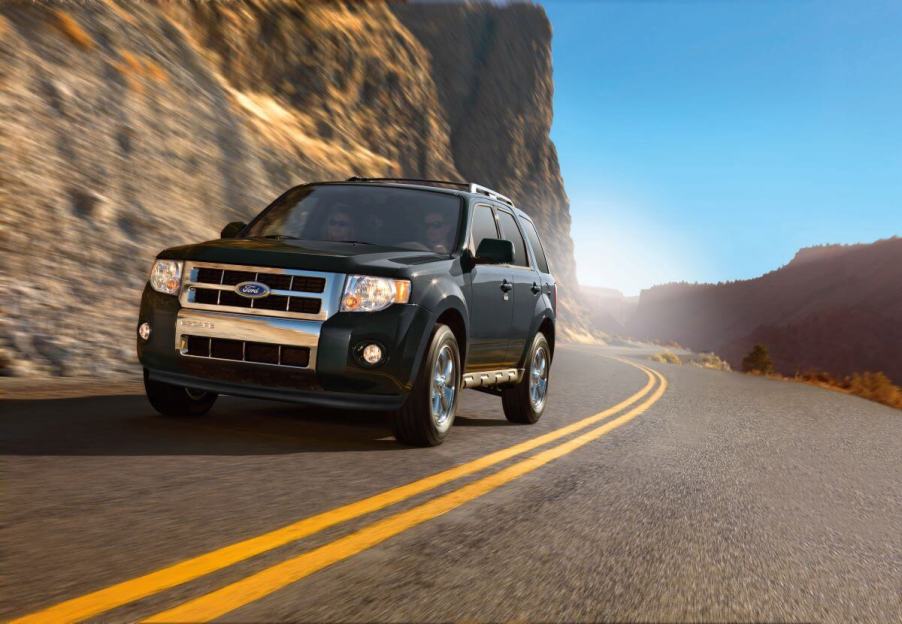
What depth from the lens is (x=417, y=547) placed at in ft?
13.0

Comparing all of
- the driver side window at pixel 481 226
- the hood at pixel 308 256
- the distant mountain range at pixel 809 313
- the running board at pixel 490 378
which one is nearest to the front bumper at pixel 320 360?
the hood at pixel 308 256

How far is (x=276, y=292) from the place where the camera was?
609 cm

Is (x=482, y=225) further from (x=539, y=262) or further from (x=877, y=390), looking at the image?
(x=877, y=390)

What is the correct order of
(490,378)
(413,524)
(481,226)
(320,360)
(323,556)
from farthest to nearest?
(481,226) < (490,378) < (320,360) < (413,524) < (323,556)

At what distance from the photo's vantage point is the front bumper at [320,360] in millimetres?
6008

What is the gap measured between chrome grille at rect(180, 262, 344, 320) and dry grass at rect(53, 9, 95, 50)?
12.5 meters

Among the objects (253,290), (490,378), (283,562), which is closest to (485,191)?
(490,378)

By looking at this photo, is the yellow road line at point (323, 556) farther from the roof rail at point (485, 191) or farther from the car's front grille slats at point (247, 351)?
the roof rail at point (485, 191)

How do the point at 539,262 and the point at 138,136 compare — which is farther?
the point at 138,136

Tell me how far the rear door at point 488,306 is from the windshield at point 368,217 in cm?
29

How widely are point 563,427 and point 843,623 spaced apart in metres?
5.35

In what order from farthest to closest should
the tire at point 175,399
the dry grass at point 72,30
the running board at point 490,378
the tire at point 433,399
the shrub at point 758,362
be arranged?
1. the shrub at point 758,362
2. the dry grass at point 72,30
3. the running board at point 490,378
4. the tire at point 175,399
5. the tire at point 433,399

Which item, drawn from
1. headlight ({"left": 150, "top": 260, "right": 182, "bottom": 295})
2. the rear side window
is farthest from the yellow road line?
the rear side window

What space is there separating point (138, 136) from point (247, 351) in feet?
42.4
